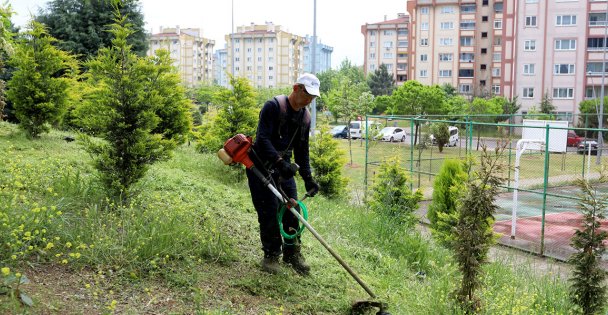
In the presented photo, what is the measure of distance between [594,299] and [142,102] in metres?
4.64

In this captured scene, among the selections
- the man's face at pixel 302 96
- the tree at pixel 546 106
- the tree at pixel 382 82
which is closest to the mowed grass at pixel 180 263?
the man's face at pixel 302 96

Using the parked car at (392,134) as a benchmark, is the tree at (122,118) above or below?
above

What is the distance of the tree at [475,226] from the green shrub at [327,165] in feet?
26.3

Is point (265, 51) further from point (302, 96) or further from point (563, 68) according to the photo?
point (302, 96)

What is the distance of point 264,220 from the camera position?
16.7 feet

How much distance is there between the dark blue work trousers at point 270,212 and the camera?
5051mm

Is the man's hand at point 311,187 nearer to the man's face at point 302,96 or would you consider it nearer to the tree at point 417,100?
the man's face at point 302,96

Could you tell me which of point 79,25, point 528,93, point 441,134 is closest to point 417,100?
point 441,134

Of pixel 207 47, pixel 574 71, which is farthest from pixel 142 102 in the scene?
pixel 207 47

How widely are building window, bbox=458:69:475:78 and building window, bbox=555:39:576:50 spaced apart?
13931mm

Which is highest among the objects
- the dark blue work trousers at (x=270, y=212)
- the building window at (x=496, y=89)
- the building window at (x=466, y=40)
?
the building window at (x=466, y=40)

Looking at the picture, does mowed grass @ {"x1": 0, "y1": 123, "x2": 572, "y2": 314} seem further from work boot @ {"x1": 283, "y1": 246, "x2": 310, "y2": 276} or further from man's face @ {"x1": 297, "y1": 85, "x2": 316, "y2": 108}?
man's face @ {"x1": 297, "y1": 85, "x2": 316, "y2": 108}

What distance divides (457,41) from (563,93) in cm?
1606

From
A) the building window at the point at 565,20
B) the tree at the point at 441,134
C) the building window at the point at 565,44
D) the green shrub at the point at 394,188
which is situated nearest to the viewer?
the green shrub at the point at 394,188
